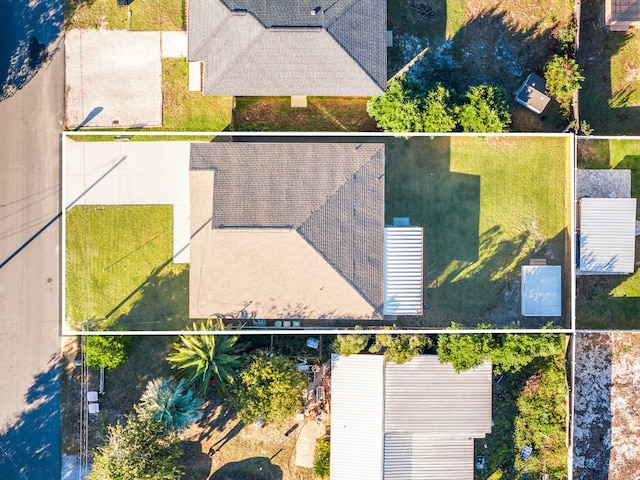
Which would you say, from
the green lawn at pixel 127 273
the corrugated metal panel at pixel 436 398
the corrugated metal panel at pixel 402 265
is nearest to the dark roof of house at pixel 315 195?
the corrugated metal panel at pixel 402 265

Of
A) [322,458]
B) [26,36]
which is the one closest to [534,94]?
[322,458]

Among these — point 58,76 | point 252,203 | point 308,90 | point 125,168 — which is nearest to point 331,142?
point 308,90

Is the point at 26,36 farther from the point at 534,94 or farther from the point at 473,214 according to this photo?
the point at 534,94

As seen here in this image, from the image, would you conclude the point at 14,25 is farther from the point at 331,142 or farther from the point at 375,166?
the point at 375,166

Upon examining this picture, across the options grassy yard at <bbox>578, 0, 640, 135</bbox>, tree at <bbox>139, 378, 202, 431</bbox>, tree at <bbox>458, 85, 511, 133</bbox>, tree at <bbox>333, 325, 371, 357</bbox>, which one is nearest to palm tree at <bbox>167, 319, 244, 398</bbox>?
tree at <bbox>139, 378, 202, 431</bbox>

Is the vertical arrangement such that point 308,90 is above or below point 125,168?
above

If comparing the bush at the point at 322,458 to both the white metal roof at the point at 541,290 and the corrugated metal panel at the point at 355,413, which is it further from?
the white metal roof at the point at 541,290
